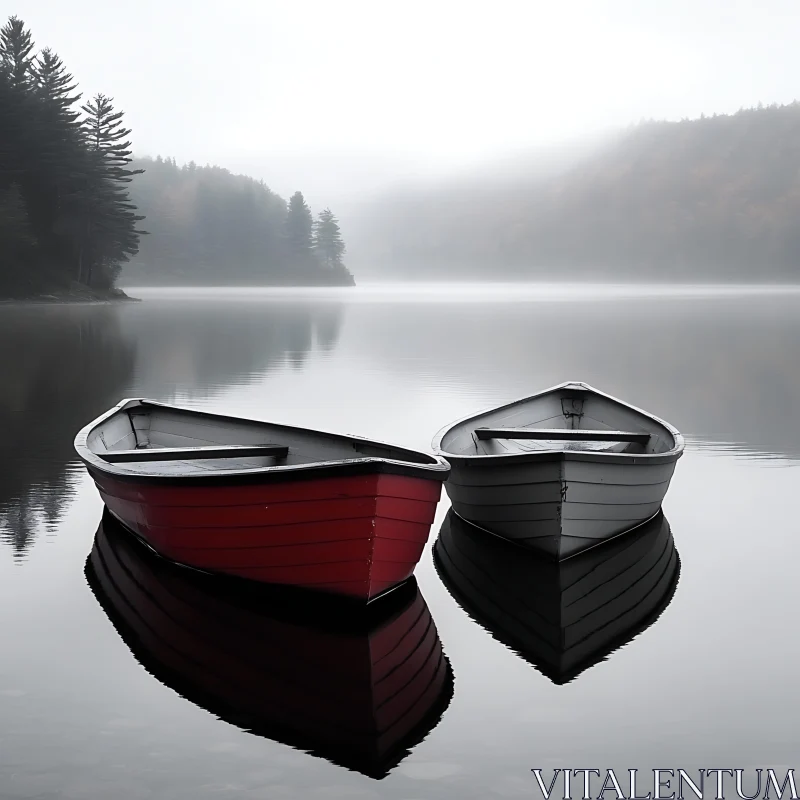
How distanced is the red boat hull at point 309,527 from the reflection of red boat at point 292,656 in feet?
0.80

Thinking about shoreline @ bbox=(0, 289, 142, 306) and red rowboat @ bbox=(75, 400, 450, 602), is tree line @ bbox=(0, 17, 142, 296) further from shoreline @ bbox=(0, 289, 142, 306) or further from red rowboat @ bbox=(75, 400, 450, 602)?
red rowboat @ bbox=(75, 400, 450, 602)

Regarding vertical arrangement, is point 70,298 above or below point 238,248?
below

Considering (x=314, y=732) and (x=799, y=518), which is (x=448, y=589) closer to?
(x=314, y=732)

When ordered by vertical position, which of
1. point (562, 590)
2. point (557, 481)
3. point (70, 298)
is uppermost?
point (557, 481)

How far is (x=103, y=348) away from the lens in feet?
108

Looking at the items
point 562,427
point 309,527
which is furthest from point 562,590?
point 562,427

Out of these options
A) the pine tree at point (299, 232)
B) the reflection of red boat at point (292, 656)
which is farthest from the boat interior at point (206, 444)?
the pine tree at point (299, 232)

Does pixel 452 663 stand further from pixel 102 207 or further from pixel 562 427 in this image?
pixel 102 207

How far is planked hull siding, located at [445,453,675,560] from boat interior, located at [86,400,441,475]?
1126 millimetres

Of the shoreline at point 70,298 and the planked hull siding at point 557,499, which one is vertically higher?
the planked hull siding at point 557,499

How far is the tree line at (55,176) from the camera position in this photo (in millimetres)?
66062

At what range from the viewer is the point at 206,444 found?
1121cm

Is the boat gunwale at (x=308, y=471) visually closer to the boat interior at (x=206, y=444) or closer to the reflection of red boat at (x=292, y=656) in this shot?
the boat interior at (x=206, y=444)

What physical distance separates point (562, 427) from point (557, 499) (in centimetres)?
464
